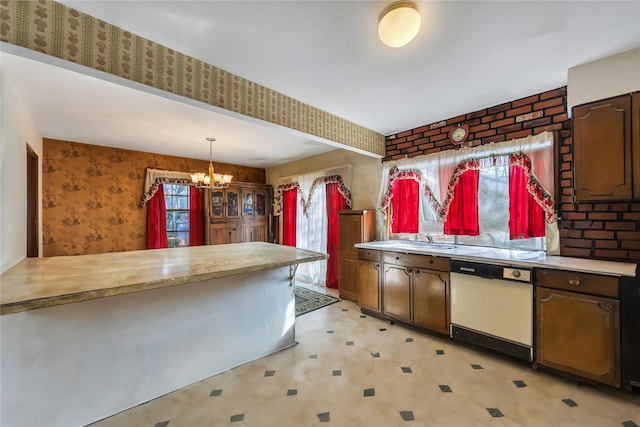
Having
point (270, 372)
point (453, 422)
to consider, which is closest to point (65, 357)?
point (270, 372)

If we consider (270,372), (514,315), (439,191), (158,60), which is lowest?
(270,372)

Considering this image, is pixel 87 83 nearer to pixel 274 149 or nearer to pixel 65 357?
pixel 65 357

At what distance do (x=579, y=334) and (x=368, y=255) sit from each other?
192 cm

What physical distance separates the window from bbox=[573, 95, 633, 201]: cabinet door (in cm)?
554

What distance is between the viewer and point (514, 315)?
218 cm

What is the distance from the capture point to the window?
4883mm

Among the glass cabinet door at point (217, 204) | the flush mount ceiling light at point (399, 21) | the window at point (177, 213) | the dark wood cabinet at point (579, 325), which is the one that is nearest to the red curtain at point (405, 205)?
the dark wood cabinet at point (579, 325)

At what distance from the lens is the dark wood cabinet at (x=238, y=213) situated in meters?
5.06

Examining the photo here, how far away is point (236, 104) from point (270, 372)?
224cm

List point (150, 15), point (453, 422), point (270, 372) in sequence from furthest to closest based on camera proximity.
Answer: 1. point (270, 372)
2. point (453, 422)
3. point (150, 15)

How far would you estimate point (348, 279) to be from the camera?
3.86m

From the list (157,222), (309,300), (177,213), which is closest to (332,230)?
(309,300)

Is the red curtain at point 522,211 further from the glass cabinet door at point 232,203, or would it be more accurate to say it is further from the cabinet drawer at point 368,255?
the glass cabinet door at point 232,203

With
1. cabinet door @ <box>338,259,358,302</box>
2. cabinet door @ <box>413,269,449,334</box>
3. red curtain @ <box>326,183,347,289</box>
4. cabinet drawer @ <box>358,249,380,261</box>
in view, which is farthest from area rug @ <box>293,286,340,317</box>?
cabinet door @ <box>413,269,449,334</box>
